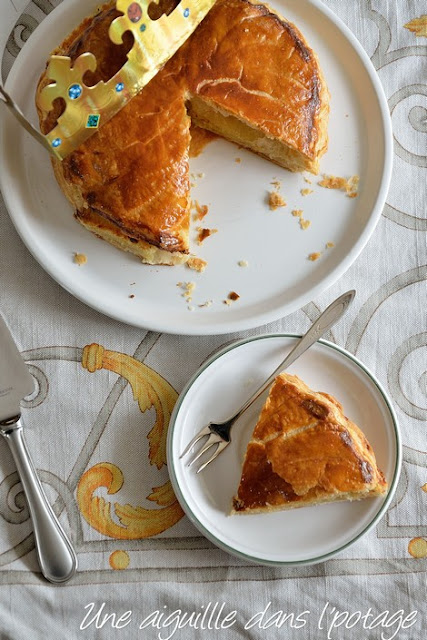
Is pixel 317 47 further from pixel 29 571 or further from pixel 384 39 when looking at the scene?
pixel 29 571

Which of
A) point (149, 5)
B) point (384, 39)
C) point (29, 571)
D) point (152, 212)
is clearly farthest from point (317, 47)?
point (29, 571)

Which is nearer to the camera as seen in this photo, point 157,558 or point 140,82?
point 140,82

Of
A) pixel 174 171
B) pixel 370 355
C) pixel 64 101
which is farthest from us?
pixel 370 355

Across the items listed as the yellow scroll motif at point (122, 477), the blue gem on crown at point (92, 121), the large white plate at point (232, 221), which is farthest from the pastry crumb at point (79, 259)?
the blue gem on crown at point (92, 121)

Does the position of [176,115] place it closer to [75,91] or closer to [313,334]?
[75,91]

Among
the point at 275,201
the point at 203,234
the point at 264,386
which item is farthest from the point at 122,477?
the point at 275,201

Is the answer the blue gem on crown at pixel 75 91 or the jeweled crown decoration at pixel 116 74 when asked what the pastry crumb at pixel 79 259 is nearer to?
the jeweled crown decoration at pixel 116 74
